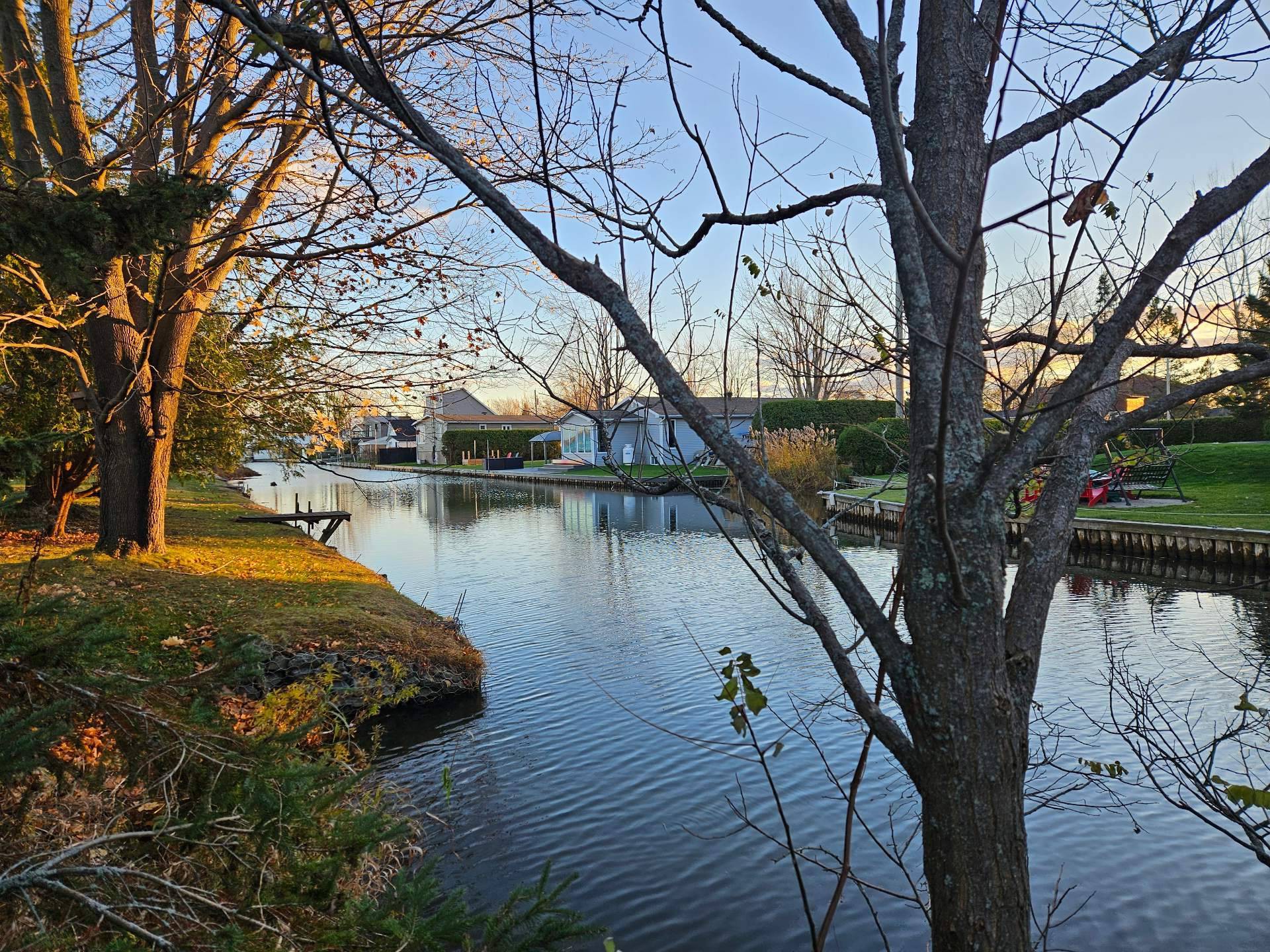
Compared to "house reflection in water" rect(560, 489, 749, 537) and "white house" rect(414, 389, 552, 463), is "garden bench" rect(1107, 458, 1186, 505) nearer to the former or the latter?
"house reflection in water" rect(560, 489, 749, 537)

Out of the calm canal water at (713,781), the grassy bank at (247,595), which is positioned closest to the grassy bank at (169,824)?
the calm canal water at (713,781)

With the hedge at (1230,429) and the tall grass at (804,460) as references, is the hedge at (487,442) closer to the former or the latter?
the tall grass at (804,460)

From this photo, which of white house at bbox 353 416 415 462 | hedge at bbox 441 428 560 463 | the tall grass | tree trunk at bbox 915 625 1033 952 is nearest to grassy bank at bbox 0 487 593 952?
tree trunk at bbox 915 625 1033 952

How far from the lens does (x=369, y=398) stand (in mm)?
11336

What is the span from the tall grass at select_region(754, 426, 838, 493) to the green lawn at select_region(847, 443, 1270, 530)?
2.35 meters

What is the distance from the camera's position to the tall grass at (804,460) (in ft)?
90.6

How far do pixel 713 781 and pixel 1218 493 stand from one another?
1933 centimetres

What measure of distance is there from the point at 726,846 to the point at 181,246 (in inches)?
240

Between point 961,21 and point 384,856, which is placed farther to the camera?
point 384,856

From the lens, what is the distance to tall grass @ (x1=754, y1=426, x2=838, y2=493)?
90.6ft

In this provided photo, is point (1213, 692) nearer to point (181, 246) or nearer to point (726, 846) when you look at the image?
point (726, 846)

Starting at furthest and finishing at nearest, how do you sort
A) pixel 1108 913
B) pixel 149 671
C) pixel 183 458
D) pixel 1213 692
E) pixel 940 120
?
pixel 183 458
pixel 1213 692
pixel 1108 913
pixel 149 671
pixel 940 120

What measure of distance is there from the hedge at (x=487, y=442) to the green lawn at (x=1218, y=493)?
47601mm

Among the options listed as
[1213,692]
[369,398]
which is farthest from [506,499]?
[1213,692]
